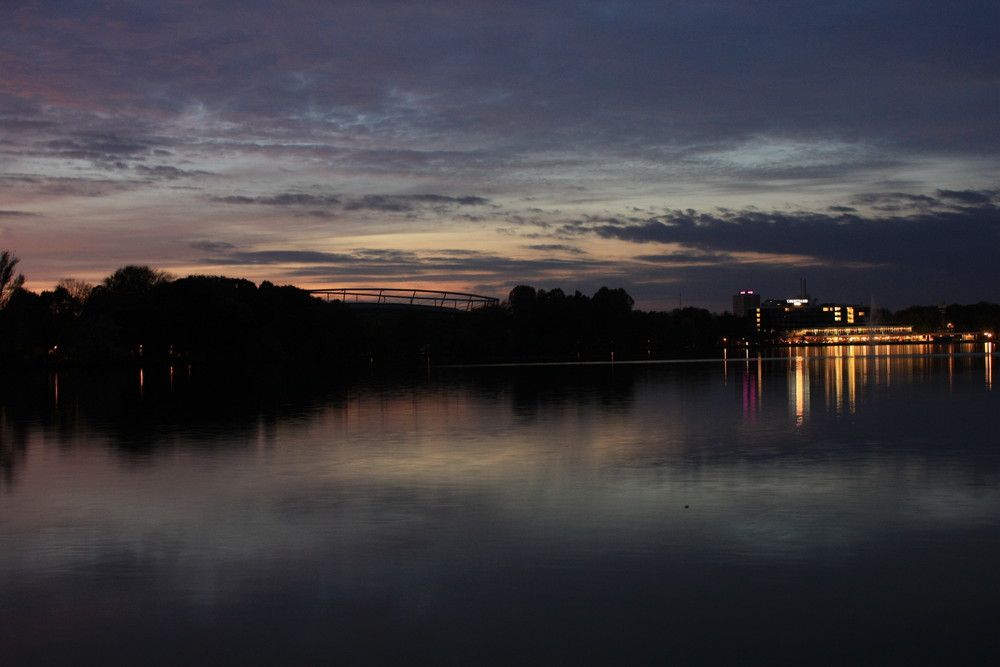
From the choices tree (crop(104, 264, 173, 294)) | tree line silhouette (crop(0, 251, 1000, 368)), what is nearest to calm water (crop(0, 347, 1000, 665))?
tree line silhouette (crop(0, 251, 1000, 368))

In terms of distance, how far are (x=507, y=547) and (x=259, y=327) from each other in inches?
3990

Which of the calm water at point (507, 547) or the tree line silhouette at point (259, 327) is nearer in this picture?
the calm water at point (507, 547)

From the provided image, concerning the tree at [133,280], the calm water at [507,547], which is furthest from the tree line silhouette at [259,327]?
the calm water at [507,547]

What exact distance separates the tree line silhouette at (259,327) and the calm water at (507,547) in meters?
74.6

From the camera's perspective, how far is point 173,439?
66.7ft

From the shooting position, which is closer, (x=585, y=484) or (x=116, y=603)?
(x=116, y=603)

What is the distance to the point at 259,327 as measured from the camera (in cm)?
10738

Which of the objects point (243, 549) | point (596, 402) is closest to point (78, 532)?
point (243, 549)

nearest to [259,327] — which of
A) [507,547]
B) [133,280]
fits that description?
[133,280]

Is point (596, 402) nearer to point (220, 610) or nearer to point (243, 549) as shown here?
point (243, 549)

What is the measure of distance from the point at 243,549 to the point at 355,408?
66.3 ft

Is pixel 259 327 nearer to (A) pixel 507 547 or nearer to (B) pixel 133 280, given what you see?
(B) pixel 133 280

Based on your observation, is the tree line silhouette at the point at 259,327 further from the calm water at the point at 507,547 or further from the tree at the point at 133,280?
the calm water at the point at 507,547

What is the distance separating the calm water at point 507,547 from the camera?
6922 millimetres
